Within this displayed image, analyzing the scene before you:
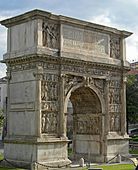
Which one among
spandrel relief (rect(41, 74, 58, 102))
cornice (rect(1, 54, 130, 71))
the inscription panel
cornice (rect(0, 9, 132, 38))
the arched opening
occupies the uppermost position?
cornice (rect(0, 9, 132, 38))

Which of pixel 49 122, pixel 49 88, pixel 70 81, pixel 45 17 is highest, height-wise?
pixel 45 17

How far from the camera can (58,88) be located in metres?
25.6

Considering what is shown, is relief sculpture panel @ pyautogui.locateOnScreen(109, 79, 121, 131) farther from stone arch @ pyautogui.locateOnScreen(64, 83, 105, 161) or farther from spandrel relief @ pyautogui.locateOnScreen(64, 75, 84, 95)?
spandrel relief @ pyautogui.locateOnScreen(64, 75, 84, 95)

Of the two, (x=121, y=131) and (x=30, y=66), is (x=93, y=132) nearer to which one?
(x=121, y=131)

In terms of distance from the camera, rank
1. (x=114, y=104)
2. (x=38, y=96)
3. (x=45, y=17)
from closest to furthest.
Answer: (x=38, y=96), (x=45, y=17), (x=114, y=104)

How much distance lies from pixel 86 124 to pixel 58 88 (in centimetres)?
501

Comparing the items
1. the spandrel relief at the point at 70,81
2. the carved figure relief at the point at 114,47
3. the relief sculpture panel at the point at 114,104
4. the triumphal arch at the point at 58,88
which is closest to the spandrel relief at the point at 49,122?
the triumphal arch at the point at 58,88

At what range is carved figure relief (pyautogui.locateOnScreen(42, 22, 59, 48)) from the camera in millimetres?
25027

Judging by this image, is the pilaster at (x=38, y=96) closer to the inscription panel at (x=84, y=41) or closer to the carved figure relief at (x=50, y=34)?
the carved figure relief at (x=50, y=34)

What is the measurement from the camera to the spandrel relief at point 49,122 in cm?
2458

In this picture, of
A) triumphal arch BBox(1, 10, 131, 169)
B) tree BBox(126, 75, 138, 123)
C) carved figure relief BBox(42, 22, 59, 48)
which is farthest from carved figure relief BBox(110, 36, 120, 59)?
tree BBox(126, 75, 138, 123)

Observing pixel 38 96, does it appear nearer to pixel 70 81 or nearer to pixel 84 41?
pixel 70 81

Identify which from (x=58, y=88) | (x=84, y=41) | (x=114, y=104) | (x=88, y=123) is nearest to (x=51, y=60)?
(x=58, y=88)

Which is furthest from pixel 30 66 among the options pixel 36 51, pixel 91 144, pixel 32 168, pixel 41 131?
pixel 91 144
